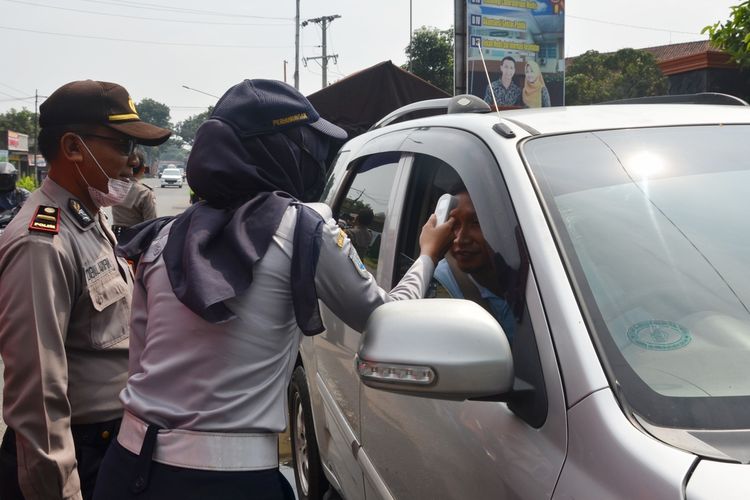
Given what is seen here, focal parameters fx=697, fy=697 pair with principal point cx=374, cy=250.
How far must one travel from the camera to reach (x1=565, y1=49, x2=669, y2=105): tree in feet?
91.8

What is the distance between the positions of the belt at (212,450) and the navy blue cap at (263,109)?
658mm

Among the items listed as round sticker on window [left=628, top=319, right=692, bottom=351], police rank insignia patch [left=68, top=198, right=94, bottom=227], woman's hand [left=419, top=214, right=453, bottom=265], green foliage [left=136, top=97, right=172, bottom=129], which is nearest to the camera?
round sticker on window [left=628, top=319, right=692, bottom=351]

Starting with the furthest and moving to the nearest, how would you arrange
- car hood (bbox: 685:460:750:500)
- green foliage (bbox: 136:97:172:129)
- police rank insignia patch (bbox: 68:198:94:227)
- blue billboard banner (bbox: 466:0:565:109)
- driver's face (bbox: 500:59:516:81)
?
1. green foliage (bbox: 136:97:172:129)
2. driver's face (bbox: 500:59:516:81)
3. blue billboard banner (bbox: 466:0:565:109)
4. police rank insignia patch (bbox: 68:198:94:227)
5. car hood (bbox: 685:460:750:500)

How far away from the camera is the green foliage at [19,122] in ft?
210

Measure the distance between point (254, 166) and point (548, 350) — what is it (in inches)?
29.1

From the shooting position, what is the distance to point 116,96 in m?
2.16

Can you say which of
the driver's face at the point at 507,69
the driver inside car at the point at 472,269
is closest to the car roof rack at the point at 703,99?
the driver inside car at the point at 472,269

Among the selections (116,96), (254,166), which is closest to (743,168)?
(254,166)

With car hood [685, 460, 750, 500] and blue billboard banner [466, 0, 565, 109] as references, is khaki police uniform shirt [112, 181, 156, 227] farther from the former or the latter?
car hood [685, 460, 750, 500]

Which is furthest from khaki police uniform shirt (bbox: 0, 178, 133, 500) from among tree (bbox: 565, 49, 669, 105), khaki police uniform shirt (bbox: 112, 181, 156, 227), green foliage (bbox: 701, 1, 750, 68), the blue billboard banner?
tree (bbox: 565, 49, 669, 105)

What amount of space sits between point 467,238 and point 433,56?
32207 millimetres

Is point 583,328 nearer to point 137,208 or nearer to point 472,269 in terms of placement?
point 472,269

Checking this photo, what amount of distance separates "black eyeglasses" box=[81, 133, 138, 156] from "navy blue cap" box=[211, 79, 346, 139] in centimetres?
66

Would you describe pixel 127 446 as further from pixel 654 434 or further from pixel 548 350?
pixel 654 434
